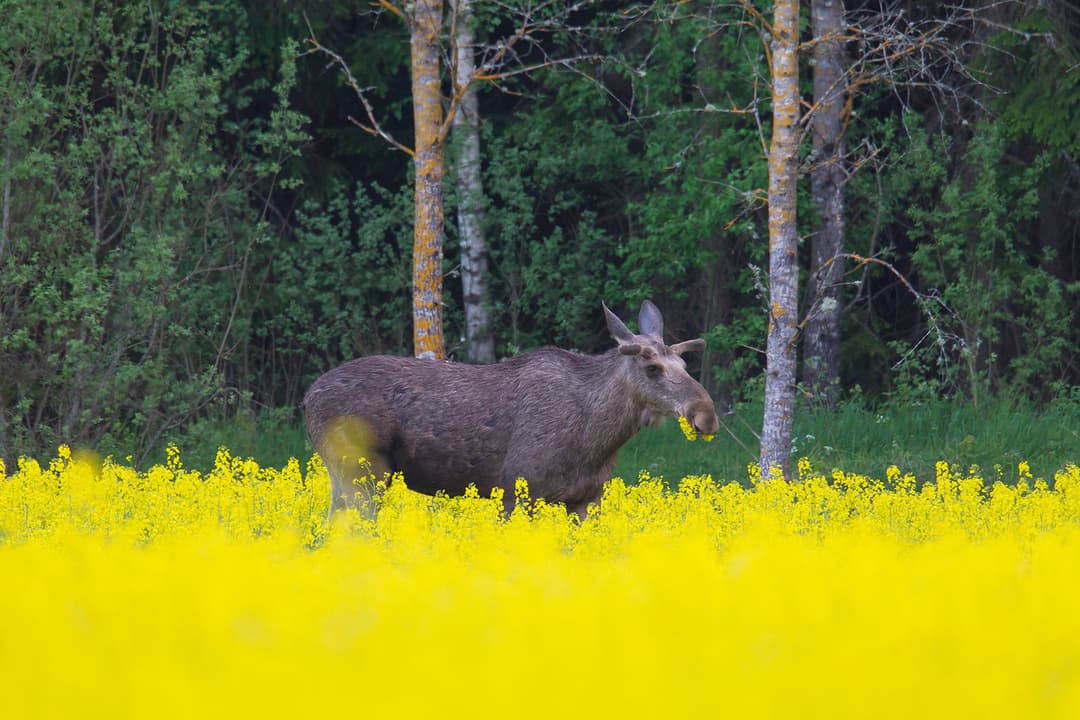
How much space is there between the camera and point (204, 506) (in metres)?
10.1

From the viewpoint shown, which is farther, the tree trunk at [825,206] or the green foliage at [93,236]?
the tree trunk at [825,206]

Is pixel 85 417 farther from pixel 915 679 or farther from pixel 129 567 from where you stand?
pixel 915 679

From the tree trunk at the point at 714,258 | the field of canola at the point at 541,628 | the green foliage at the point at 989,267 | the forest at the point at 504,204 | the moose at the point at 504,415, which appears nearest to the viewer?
the field of canola at the point at 541,628

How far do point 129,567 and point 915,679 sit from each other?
2904 millimetres

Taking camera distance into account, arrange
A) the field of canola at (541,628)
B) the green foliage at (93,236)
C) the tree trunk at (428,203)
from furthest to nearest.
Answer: the green foliage at (93,236) → the tree trunk at (428,203) → the field of canola at (541,628)

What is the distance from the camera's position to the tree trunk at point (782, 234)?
11.9m

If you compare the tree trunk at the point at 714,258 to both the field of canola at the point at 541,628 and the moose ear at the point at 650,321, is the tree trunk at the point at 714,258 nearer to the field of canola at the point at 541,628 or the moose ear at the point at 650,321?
the moose ear at the point at 650,321

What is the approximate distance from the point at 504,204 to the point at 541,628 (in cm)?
1644

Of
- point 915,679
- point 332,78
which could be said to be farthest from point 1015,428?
point 915,679

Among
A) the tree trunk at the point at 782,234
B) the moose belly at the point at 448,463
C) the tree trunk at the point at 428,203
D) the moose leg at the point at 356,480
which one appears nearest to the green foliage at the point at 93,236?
the tree trunk at the point at 428,203

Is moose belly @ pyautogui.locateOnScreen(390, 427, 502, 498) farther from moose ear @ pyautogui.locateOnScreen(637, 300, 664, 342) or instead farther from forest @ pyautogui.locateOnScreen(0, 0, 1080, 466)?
forest @ pyautogui.locateOnScreen(0, 0, 1080, 466)

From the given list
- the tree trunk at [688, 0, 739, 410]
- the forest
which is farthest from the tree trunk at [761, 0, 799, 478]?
the tree trunk at [688, 0, 739, 410]

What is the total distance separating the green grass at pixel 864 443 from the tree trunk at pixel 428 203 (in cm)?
215

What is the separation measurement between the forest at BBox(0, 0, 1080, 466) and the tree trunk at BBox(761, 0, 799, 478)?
281cm
